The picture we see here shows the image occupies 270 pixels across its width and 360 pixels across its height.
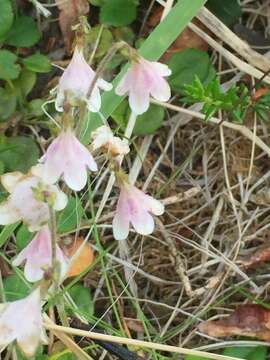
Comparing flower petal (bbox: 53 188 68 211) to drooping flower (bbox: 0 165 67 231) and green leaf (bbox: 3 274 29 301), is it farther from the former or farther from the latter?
green leaf (bbox: 3 274 29 301)

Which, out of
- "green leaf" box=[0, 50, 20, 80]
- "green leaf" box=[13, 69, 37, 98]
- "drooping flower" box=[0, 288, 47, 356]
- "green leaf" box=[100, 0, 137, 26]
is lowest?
"green leaf" box=[13, 69, 37, 98]

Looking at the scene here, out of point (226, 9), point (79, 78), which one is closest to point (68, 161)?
point (79, 78)

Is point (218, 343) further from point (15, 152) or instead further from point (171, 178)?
point (15, 152)

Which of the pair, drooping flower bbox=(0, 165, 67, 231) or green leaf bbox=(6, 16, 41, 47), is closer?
drooping flower bbox=(0, 165, 67, 231)

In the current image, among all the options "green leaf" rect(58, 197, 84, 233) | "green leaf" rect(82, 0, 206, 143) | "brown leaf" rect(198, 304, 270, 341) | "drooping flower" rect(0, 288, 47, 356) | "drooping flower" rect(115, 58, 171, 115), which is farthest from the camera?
"brown leaf" rect(198, 304, 270, 341)

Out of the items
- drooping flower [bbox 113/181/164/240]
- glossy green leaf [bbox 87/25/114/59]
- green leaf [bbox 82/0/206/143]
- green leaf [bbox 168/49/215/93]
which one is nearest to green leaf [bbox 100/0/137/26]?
glossy green leaf [bbox 87/25/114/59]

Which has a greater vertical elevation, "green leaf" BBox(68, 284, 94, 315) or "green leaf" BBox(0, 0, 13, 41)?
"green leaf" BBox(0, 0, 13, 41)

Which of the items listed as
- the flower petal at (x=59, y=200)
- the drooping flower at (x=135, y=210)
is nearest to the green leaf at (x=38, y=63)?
the drooping flower at (x=135, y=210)

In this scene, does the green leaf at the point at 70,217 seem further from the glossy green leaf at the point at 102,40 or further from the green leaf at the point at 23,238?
the glossy green leaf at the point at 102,40
